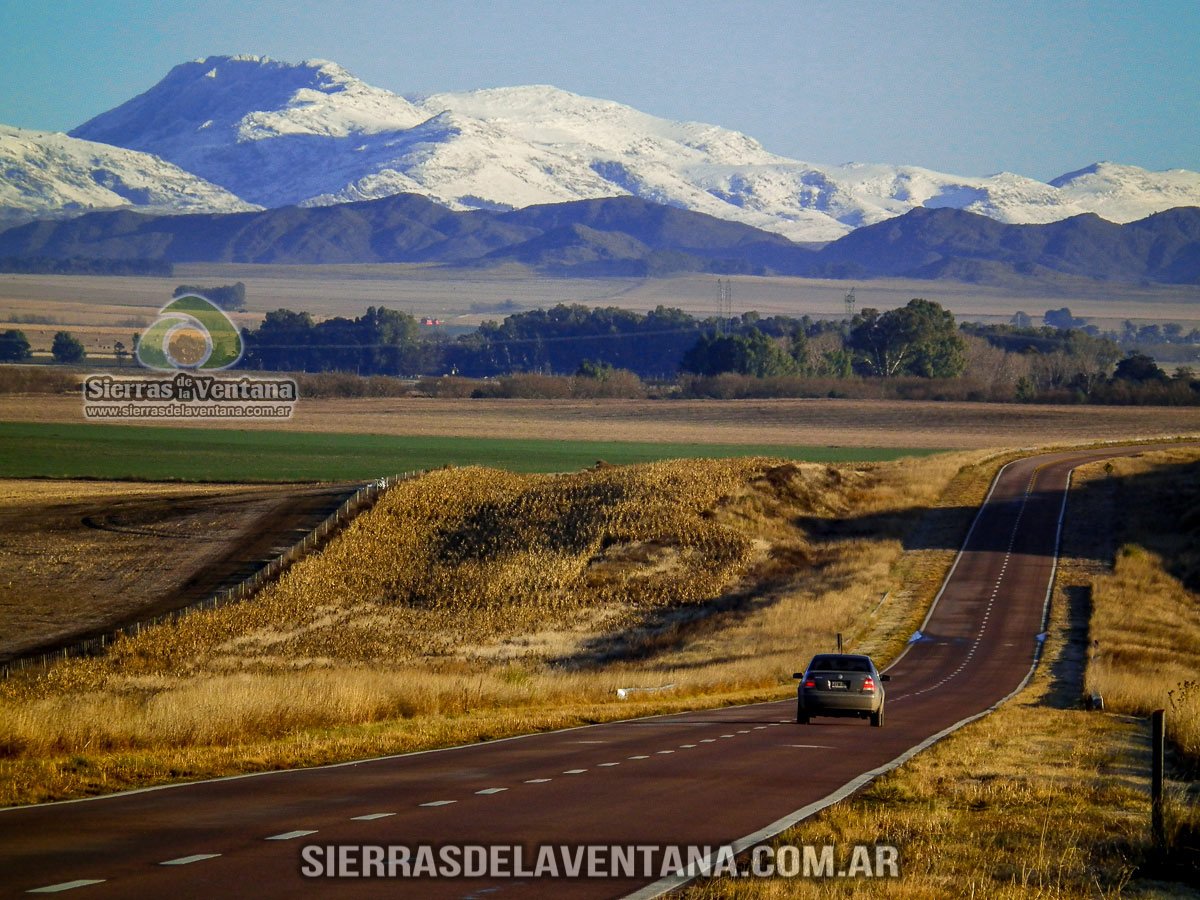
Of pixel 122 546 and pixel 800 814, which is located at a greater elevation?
pixel 800 814

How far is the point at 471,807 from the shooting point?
15711mm

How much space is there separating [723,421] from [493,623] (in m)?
94.7

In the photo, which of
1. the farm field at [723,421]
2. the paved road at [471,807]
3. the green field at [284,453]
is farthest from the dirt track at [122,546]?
the farm field at [723,421]

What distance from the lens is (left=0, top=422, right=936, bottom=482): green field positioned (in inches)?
3605

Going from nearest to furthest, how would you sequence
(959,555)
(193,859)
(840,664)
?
(193,859) → (840,664) → (959,555)

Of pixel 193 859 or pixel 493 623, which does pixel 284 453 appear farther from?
pixel 193 859

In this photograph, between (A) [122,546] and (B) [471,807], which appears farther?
(A) [122,546]

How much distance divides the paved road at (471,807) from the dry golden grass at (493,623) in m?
1.64

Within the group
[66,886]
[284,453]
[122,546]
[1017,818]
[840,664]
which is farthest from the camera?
[284,453]

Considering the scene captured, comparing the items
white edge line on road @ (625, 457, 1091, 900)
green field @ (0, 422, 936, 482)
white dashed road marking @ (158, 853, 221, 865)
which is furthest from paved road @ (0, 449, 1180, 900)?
green field @ (0, 422, 936, 482)

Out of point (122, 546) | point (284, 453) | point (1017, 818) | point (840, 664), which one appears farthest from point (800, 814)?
point (284, 453)

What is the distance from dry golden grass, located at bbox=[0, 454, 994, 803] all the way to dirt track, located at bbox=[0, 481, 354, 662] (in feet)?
10.9

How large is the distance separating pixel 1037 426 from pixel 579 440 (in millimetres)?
44297

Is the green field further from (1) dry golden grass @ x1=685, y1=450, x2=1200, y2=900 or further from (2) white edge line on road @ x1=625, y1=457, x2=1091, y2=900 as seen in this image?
(1) dry golden grass @ x1=685, y1=450, x2=1200, y2=900
